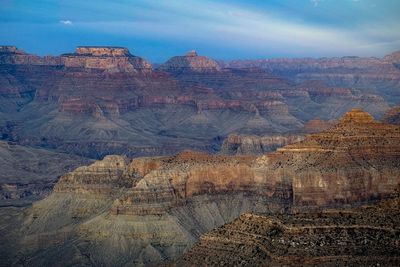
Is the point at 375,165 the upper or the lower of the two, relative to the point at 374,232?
lower

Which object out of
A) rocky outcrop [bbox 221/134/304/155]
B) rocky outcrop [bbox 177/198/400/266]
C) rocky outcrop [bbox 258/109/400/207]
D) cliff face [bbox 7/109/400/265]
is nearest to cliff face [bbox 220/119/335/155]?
rocky outcrop [bbox 221/134/304/155]

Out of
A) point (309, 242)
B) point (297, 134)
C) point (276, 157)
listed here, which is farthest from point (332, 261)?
point (297, 134)

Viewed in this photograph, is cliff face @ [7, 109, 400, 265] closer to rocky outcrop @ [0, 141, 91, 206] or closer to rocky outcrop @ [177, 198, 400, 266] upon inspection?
rocky outcrop @ [0, 141, 91, 206]

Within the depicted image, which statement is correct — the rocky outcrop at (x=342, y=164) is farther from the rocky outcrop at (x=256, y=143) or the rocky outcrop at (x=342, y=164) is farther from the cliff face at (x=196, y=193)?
the rocky outcrop at (x=256, y=143)

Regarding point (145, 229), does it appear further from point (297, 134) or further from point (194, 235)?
point (297, 134)

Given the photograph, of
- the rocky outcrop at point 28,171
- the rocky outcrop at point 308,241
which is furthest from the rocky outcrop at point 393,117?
the rocky outcrop at point 308,241
